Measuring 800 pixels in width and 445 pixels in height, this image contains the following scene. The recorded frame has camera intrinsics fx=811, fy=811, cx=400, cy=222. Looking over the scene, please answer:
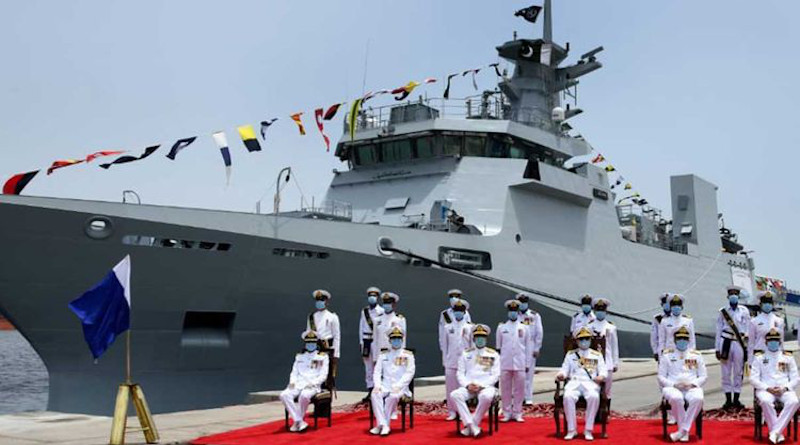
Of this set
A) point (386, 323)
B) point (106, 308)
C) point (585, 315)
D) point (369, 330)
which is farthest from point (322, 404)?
point (585, 315)

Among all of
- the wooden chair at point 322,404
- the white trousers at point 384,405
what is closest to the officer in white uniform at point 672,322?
the white trousers at point 384,405

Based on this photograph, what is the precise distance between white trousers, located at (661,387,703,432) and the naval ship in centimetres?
816

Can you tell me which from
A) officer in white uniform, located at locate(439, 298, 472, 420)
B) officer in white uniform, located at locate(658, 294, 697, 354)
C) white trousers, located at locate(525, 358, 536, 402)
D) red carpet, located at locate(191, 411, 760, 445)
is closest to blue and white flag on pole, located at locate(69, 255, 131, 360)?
red carpet, located at locate(191, 411, 760, 445)

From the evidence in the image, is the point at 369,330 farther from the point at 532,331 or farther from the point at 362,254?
the point at 362,254

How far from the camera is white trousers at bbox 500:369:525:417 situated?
1014 centimetres

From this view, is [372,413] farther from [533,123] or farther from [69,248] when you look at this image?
[533,123]

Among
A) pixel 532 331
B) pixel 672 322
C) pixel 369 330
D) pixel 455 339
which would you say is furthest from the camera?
pixel 369 330

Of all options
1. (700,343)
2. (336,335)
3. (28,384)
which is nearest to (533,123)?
(700,343)

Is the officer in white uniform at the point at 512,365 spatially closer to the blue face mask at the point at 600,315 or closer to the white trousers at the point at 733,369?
the blue face mask at the point at 600,315

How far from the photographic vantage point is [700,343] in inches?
1126

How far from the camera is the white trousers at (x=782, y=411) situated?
806 cm

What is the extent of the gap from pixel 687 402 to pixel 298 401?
4302 millimetres

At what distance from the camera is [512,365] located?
10.2 metres

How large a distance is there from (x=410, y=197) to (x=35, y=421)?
431 inches
